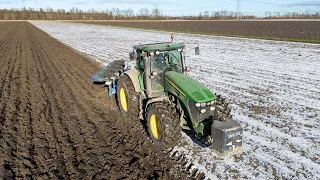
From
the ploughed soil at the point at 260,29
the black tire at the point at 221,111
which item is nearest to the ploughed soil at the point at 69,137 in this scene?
the black tire at the point at 221,111

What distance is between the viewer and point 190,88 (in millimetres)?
5164

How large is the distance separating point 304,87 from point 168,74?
6.22 metres

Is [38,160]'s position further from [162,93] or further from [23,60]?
[23,60]

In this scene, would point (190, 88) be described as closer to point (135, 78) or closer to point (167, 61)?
point (167, 61)

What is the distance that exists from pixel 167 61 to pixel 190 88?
4.19ft

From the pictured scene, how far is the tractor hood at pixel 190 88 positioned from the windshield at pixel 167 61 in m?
0.42

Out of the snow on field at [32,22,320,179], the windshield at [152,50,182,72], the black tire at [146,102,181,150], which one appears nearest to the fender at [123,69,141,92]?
the windshield at [152,50,182,72]

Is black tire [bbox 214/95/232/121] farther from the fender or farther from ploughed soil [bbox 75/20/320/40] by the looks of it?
ploughed soil [bbox 75/20/320/40]

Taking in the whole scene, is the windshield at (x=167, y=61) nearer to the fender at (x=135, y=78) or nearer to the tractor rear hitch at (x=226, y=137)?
the fender at (x=135, y=78)

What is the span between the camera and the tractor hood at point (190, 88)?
4.96m

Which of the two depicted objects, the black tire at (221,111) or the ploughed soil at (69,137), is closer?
the ploughed soil at (69,137)

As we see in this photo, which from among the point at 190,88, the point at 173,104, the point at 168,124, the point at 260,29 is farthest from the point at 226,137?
the point at 260,29

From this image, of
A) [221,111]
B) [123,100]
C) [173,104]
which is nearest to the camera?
[221,111]

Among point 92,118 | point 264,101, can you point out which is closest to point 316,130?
point 264,101
